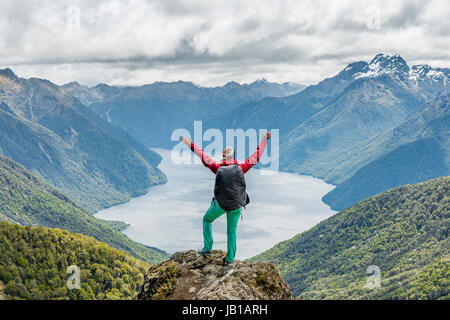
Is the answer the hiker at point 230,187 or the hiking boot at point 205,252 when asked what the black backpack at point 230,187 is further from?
the hiking boot at point 205,252

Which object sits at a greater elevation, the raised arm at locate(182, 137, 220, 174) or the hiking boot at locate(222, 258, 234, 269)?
the raised arm at locate(182, 137, 220, 174)

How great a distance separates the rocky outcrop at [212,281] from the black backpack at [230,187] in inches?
82.8

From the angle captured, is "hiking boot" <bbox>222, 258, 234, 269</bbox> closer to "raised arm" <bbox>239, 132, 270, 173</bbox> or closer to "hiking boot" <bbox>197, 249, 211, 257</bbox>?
"hiking boot" <bbox>197, 249, 211, 257</bbox>

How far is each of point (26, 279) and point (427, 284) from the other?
78903 mm

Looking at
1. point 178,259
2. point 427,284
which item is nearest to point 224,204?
point 178,259

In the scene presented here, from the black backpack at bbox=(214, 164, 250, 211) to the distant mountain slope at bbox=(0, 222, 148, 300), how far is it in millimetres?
66052

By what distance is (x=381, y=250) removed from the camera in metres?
138

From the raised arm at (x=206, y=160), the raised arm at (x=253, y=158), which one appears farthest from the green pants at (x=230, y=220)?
the raised arm at (x=253, y=158)

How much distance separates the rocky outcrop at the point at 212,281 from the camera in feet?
43.6

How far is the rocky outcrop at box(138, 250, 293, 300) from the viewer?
523 inches

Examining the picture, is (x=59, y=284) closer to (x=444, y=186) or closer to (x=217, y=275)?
(x=217, y=275)

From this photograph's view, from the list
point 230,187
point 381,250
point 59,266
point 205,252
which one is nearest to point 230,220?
point 230,187

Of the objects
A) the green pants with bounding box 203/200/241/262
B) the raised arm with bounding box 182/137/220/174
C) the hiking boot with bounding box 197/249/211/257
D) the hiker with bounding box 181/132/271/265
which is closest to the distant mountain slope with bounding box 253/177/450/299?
the hiking boot with bounding box 197/249/211/257

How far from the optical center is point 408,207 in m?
148
